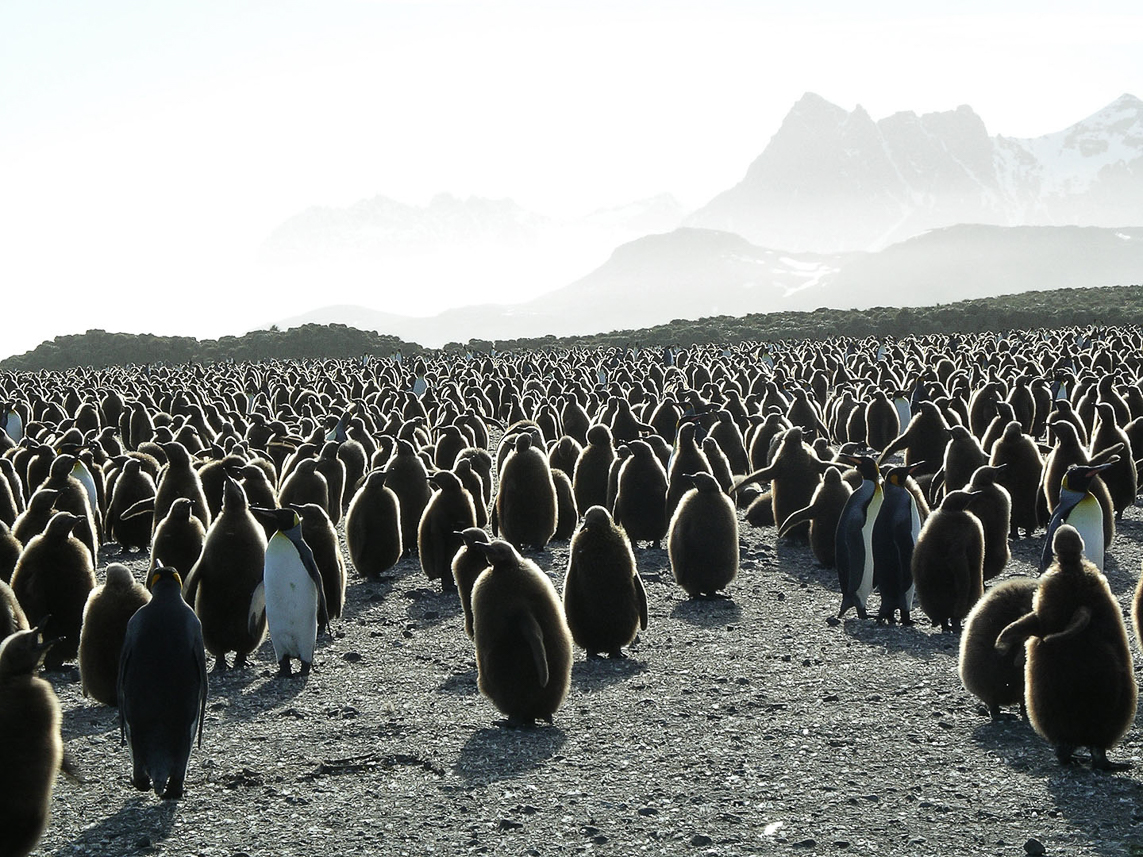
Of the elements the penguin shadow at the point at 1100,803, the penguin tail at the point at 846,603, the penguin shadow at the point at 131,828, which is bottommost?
the penguin shadow at the point at 1100,803

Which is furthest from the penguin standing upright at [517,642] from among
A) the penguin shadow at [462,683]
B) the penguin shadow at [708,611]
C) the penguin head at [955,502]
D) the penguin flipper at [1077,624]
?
the penguin head at [955,502]

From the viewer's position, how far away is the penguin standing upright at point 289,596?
7316 mm

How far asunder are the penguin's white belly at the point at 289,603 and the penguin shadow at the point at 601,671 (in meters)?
1.89

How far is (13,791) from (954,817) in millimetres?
4027

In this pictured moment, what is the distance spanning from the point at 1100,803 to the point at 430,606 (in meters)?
5.78

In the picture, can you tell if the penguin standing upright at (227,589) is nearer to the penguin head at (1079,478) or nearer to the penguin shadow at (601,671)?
the penguin shadow at (601,671)

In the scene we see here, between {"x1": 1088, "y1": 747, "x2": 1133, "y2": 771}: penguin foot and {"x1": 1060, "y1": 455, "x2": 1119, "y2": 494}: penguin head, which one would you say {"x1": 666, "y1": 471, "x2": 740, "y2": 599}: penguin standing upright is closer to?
{"x1": 1060, "y1": 455, "x2": 1119, "y2": 494}: penguin head

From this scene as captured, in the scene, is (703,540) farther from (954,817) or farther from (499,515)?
(954,817)

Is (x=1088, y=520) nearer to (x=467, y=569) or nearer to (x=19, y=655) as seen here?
(x=467, y=569)

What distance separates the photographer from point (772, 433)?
1476 cm

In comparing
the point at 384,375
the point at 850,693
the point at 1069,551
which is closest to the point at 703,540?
the point at 850,693

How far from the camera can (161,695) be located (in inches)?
205

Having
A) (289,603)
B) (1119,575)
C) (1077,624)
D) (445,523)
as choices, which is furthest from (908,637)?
(289,603)

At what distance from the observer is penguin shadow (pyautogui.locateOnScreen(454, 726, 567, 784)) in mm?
5562
